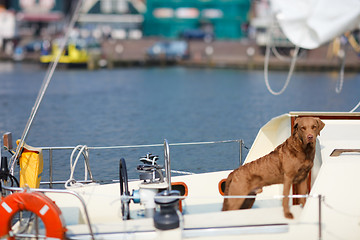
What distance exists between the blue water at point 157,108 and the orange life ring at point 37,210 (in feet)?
28.0

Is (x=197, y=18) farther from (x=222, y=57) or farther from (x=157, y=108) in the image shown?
(x=157, y=108)

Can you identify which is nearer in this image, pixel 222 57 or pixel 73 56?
pixel 73 56

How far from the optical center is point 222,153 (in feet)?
60.4

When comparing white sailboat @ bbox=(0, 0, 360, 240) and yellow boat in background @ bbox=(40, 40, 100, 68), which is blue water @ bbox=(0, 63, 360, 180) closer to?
yellow boat in background @ bbox=(40, 40, 100, 68)

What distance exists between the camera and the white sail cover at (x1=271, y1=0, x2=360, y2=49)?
949 centimetres

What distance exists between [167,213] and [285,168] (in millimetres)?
1572

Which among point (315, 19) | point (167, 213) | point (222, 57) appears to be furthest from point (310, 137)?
point (222, 57)

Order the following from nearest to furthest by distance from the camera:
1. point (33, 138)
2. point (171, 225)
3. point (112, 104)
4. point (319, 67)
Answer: point (171, 225)
point (33, 138)
point (112, 104)
point (319, 67)

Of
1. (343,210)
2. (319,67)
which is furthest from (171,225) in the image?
(319,67)

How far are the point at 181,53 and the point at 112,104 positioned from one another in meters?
34.8

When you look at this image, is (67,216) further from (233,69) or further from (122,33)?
(122,33)

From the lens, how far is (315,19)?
9.88 meters

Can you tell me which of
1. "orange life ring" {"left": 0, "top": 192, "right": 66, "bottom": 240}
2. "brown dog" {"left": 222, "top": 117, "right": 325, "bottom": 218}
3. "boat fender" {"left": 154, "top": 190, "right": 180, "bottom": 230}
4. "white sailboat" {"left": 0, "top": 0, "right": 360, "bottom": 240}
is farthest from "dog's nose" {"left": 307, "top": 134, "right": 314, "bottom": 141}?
"orange life ring" {"left": 0, "top": 192, "right": 66, "bottom": 240}

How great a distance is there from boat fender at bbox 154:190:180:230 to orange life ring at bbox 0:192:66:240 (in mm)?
1130
